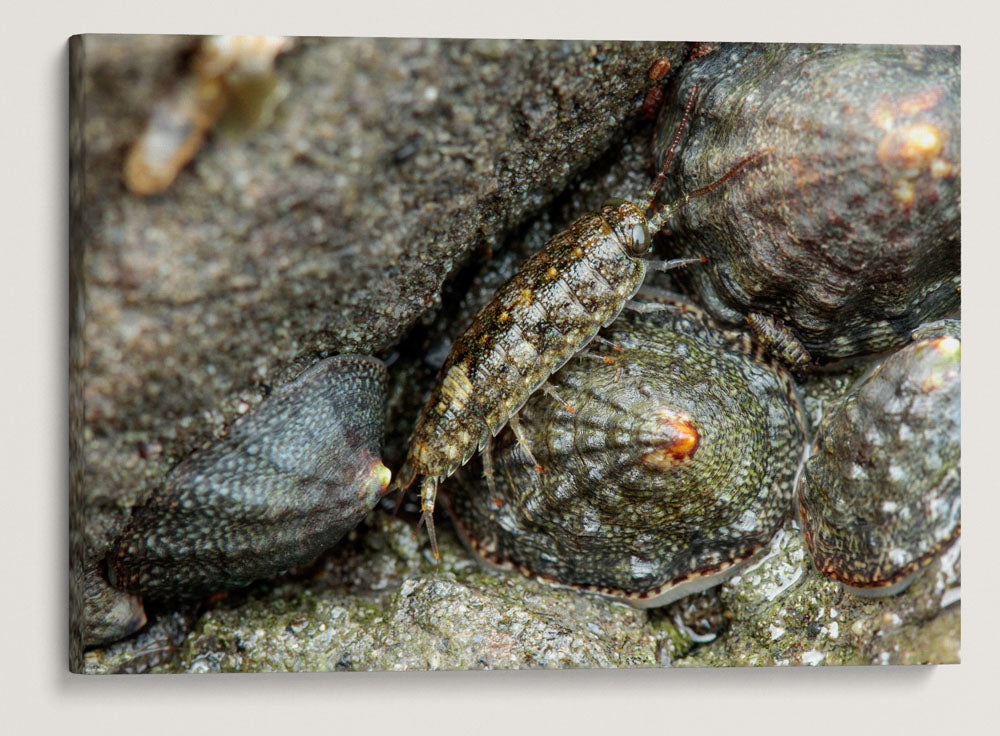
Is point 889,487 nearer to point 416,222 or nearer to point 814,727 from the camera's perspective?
point 814,727

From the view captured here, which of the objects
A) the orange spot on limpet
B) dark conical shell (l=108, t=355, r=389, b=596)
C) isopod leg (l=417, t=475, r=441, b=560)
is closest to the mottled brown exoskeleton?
isopod leg (l=417, t=475, r=441, b=560)

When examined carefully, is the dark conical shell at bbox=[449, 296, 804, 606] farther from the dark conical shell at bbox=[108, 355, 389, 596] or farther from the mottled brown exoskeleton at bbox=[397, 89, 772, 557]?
the dark conical shell at bbox=[108, 355, 389, 596]

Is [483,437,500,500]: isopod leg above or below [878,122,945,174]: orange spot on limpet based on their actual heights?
below

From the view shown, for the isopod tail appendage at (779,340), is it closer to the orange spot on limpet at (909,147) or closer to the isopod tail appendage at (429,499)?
the orange spot on limpet at (909,147)

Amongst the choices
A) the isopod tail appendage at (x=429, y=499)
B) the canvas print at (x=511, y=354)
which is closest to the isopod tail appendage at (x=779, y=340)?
the canvas print at (x=511, y=354)

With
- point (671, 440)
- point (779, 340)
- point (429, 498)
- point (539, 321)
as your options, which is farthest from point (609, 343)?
point (429, 498)

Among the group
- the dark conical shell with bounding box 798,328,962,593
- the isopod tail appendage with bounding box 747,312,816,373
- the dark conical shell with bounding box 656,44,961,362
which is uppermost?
the dark conical shell with bounding box 656,44,961,362

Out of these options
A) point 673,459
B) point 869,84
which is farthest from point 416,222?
point 869,84

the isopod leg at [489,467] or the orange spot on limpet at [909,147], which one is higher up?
the orange spot on limpet at [909,147]
